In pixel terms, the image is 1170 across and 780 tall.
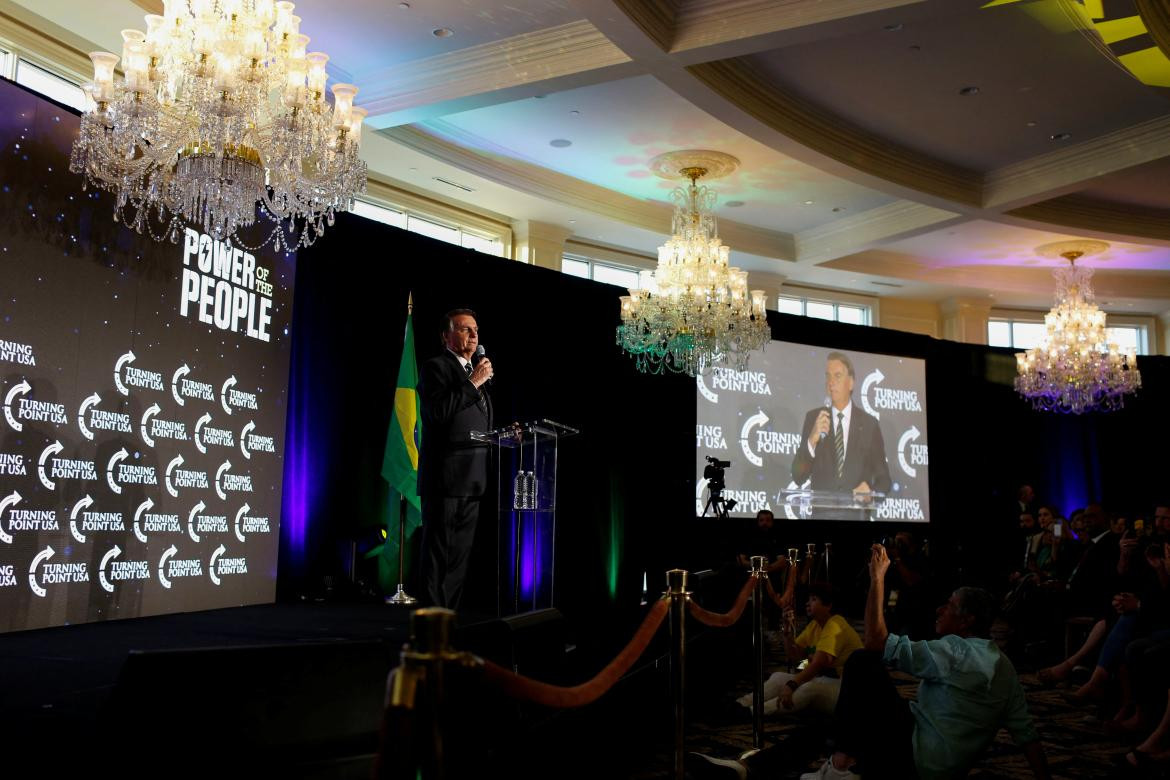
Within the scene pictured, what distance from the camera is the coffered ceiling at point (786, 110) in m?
6.59

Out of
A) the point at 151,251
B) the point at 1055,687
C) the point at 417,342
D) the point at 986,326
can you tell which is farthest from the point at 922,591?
the point at 986,326

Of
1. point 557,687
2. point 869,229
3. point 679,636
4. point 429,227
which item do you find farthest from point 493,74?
point 557,687

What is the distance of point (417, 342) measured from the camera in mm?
8812

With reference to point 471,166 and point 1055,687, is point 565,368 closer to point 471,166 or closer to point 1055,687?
point 471,166

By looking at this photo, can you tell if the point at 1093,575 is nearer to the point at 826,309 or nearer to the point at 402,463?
the point at 402,463

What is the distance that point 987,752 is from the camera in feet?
15.2

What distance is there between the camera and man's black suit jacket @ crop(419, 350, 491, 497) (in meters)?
5.76

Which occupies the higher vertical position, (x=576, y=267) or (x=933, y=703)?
(x=576, y=267)

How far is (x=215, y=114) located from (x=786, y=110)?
503cm

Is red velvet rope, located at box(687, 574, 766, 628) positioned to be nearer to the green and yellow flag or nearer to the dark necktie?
the green and yellow flag

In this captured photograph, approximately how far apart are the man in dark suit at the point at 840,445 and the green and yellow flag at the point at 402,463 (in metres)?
5.81

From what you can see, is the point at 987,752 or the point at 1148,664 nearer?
the point at 987,752

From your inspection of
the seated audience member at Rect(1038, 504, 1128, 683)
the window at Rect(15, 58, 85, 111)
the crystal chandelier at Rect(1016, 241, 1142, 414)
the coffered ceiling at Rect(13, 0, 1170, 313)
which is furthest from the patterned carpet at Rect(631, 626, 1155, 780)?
the crystal chandelier at Rect(1016, 241, 1142, 414)

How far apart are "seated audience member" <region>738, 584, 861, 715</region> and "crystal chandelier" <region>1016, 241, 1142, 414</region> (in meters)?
7.73
